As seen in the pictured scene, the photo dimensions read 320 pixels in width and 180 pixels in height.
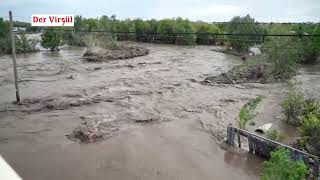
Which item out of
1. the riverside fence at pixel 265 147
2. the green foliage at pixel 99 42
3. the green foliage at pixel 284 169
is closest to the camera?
the green foliage at pixel 284 169

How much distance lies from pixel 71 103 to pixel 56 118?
1.46 m

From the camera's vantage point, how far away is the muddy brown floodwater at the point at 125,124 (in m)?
6.76

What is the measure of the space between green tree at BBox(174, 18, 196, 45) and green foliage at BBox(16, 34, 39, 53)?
12.5m

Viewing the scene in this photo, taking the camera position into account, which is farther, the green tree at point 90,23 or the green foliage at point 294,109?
the green tree at point 90,23

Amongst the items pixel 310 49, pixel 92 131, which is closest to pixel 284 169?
pixel 92 131

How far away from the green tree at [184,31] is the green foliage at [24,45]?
41.0ft

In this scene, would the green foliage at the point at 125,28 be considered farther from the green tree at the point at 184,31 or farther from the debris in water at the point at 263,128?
the debris in water at the point at 263,128

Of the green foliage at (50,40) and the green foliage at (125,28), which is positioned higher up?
the green foliage at (125,28)

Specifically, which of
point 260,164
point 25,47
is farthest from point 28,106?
point 25,47

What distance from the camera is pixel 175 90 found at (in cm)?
1335

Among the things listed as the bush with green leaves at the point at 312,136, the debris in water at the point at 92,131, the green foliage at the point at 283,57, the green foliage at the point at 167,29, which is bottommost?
the debris in water at the point at 92,131

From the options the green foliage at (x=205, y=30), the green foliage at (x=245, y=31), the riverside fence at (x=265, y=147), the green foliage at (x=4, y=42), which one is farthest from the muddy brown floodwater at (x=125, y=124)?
the green foliage at (x=205, y=30)

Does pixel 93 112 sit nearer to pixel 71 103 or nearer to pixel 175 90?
pixel 71 103

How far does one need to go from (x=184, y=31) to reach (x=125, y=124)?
25277mm
